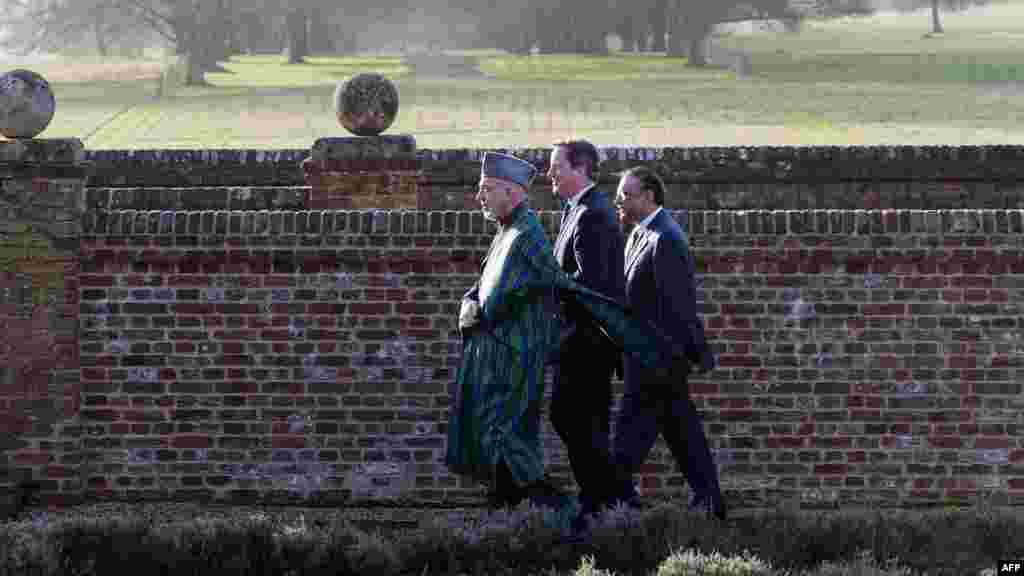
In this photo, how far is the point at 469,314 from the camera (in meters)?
6.93

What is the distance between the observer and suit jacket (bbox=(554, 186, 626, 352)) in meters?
7.22

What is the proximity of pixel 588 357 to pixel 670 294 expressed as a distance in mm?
474

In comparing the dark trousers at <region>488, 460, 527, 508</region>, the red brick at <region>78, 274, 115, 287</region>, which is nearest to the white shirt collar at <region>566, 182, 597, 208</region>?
the dark trousers at <region>488, 460, 527, 508</region>

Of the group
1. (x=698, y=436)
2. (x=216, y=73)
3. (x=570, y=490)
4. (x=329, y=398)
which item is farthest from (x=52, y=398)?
(x=216, y=73)

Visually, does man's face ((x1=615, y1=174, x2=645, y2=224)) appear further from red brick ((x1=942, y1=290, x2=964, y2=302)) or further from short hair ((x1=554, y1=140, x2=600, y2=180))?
red brick ((x1=942, y1=290, x2=964, y2=302))

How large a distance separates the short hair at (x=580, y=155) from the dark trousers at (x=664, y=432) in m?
0.95

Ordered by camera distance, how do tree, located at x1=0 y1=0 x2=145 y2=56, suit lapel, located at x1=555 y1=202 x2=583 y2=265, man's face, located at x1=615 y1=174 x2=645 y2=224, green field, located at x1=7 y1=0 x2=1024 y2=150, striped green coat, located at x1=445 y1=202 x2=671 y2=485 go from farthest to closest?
tree, located at x1=0 y1=0 x2=145 y2=56, green field, located at x1=7 y1=0 x2=1024 y2=150, man's face, located at x1=615 y1=174 x2=645 y2=224, suit lapel, located at x1=555 y1=202 x2=583 y2=265, striped green coat, located at x1=445 y1=202 x2=671 y2=485

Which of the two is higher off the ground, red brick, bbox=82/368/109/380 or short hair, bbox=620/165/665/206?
short hair, bbox=620/165/665/206

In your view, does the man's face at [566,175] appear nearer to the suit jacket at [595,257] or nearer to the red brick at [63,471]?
the suit jacket at [595,257]

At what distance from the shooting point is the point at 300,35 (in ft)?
226

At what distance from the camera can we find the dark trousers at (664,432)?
7527 millimetres

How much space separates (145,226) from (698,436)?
297 cm

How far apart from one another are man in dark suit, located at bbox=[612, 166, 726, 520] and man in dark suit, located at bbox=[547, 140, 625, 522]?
0.17 m

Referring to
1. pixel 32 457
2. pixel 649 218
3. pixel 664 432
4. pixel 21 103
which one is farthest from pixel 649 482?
pixel 21 103
